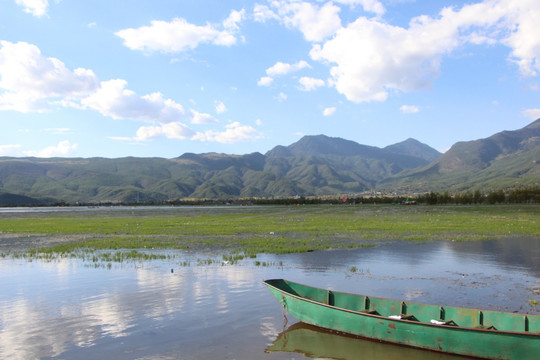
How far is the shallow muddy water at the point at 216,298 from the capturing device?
46.9 ft

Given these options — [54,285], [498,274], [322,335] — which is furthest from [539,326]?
[54,285]

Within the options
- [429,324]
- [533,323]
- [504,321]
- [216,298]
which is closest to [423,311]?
[429,324]

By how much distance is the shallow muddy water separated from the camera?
14305 mm

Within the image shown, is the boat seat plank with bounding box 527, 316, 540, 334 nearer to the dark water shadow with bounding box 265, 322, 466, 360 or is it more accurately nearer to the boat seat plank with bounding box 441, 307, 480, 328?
the boat seat plank with bounding box 441, 307, 480, 328

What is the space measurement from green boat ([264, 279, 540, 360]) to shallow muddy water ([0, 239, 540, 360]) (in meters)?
0.54

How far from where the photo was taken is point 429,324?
Result: 41.8ft

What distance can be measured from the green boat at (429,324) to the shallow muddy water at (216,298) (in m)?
0.54

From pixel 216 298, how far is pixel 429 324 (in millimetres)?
11058

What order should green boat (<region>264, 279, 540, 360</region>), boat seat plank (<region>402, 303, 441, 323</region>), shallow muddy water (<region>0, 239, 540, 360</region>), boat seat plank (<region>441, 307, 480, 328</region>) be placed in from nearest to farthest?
green boat (<region>264, 279, 540, 360</region>) → boat seat plank (<region>441, 307, 480, 328</region>) → shallow muddy water (<region>0, 239, 540, 360</region>) → boat seat plank (<region>402, 303, 441, 323</region>)

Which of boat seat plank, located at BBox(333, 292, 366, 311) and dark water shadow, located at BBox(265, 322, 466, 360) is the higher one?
boat seat plank, located at BBox(333, 292, 366, 311)

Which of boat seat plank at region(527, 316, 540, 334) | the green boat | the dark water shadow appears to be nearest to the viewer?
the green boat

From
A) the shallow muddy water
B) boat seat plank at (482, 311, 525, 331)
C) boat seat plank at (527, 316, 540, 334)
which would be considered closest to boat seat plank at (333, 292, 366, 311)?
the shallow muddy water

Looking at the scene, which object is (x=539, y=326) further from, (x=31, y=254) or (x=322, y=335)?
(x=31, y=254)

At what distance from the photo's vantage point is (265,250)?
3572cm
